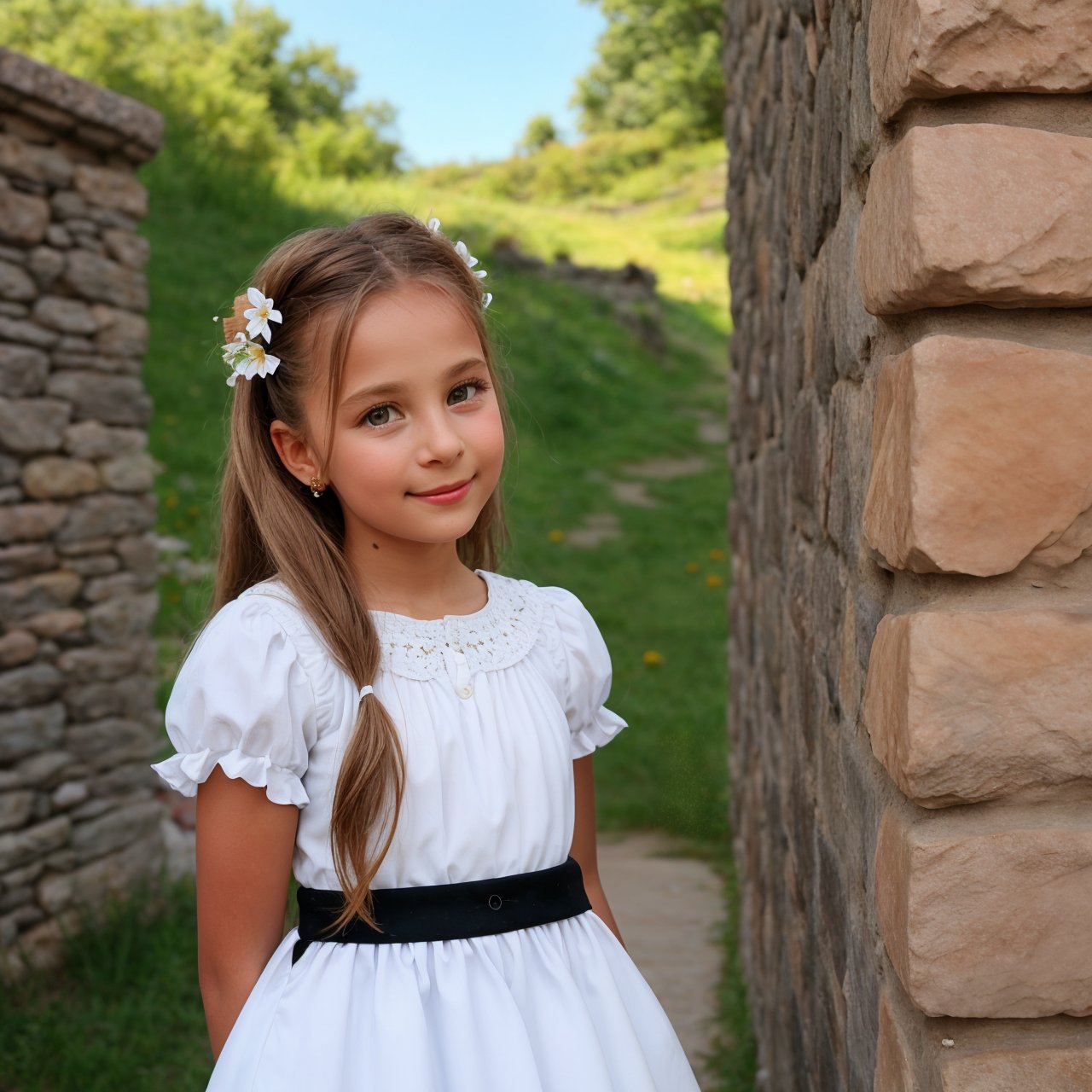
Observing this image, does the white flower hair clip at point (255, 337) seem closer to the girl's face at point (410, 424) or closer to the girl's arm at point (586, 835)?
the girl's face at point (410, 424)

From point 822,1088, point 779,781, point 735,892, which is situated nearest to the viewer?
point 822,1088

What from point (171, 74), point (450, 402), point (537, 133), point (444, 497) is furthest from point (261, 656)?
point (537, 133)

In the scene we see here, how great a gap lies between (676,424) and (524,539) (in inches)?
156

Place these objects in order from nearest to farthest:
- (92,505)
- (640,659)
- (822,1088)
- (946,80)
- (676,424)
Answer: (946,80) < (822,1088) < (92,505) < (640,659) < (676,424)

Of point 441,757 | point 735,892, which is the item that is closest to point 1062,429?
point 441,757

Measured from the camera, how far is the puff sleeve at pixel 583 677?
169 centimetres

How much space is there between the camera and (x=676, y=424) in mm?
12109

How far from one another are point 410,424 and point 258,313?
0.95ft

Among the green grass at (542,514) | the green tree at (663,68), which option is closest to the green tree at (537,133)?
the green tree at (663,68)

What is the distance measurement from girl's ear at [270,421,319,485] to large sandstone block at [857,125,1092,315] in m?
0.84

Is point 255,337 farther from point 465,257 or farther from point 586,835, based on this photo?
point 586,835

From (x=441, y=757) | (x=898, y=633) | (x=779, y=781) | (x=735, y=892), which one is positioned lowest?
(x=735, y=892)

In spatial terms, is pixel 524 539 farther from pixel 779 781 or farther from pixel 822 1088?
pixel 822 1088

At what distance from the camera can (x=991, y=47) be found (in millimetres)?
956
